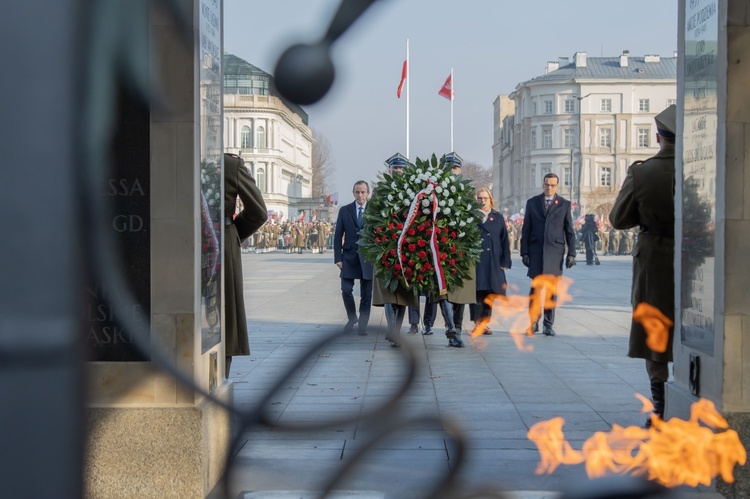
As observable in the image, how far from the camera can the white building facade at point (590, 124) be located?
229ft

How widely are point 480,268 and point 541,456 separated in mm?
6559

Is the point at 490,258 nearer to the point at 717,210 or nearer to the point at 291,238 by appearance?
the point at 717,210

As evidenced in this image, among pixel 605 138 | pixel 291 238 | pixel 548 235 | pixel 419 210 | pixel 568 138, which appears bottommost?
pixel 291 238

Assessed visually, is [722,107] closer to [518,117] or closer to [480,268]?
[480,268]

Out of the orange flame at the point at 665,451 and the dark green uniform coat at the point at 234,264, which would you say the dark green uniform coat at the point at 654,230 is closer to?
the orange flame at the point at 665,451

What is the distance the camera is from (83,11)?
68 centimetres

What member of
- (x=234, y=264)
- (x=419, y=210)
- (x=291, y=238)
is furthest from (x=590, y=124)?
(x=234, y=264)

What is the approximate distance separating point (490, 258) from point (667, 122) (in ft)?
19.2

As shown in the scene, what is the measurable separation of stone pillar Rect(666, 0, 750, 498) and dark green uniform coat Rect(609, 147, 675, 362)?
0.94 metres

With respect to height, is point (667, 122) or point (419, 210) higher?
point (667, 122)

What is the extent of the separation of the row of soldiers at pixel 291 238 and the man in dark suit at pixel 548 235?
1422 inches

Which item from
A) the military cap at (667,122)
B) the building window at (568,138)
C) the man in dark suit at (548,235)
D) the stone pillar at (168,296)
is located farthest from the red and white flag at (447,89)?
the building window at (568,138)

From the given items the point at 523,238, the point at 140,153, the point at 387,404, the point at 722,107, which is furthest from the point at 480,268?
the point at 387,404

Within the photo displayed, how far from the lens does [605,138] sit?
80.3 meters
